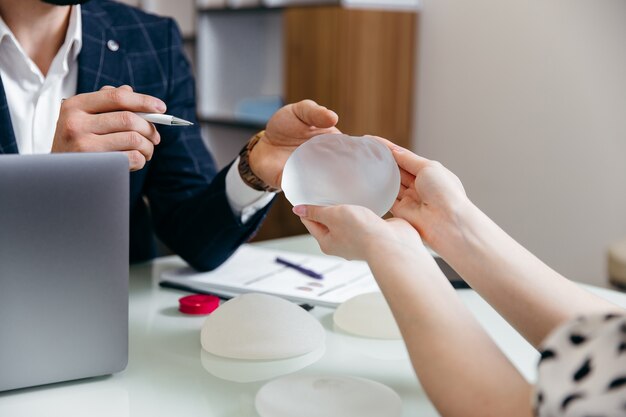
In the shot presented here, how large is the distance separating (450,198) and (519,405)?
29 centimetres

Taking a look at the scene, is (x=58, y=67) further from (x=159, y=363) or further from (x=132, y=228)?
(x=159, y=363)

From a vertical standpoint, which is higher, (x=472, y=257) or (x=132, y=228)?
(x=472, y=257)

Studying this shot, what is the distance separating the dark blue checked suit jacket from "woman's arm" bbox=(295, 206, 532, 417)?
2.10ft

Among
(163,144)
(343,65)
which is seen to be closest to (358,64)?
(343,65)

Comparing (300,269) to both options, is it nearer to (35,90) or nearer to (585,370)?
(35,90)

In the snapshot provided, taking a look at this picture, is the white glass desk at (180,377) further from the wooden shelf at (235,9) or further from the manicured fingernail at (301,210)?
the wooden shelf at (235,9)

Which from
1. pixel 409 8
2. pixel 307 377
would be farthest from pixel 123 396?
pixel 409 8

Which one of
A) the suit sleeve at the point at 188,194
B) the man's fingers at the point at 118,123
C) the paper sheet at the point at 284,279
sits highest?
the man's fingers at the point at 118,123

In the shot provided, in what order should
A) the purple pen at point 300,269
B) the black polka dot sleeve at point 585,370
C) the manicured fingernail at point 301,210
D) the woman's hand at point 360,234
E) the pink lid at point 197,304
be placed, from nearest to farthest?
the black polka dot sleeve at point 585,370 < the woman's hand at point 360,234 < the manicured fingernail at point 301,210 < the pink lid at point 197,304 < the purple pen at point 300,269

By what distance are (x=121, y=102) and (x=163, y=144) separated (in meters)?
0.55

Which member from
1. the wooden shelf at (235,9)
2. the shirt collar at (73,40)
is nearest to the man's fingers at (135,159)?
the shirt collar at (73,40)

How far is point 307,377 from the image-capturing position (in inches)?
30.0

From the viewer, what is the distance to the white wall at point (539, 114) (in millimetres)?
2332

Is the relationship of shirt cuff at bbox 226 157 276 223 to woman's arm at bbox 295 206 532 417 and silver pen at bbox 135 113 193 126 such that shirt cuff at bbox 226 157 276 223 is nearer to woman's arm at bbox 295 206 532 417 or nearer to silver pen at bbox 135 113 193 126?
silver pen at bbox 135 113 193 126
